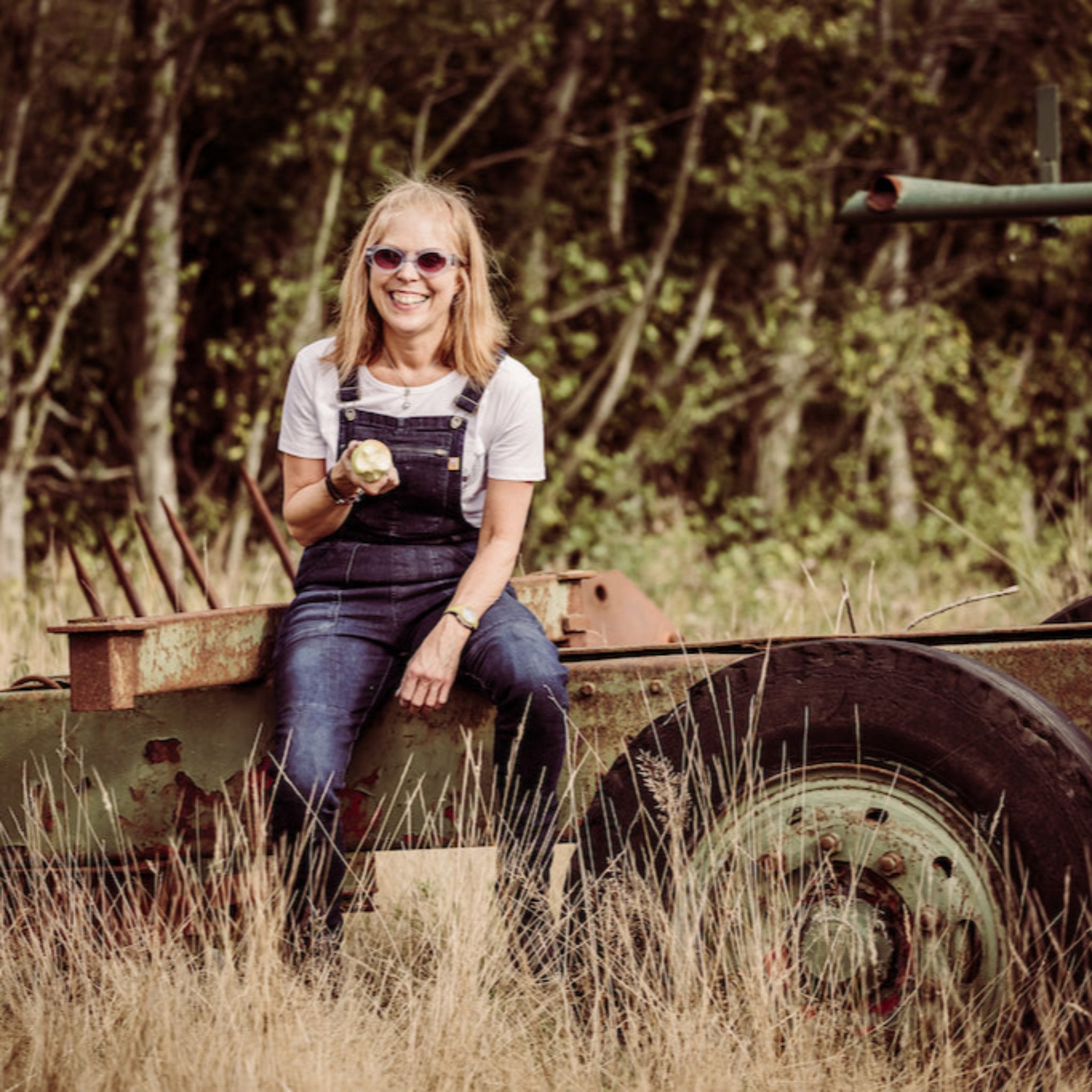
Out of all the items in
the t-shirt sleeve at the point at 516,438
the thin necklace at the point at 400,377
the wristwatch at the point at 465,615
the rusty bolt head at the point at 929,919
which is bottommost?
the rusty bolt head at the point at 929,919

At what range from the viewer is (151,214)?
8.72m

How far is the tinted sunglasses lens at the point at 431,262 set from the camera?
337 centimetres

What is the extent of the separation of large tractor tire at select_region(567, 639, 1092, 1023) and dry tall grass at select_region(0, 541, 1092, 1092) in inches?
2.0

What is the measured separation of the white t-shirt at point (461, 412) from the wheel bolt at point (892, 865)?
109 centimetres

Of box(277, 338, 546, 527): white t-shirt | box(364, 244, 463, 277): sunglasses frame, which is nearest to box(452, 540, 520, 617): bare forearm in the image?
box(277, 338, 546, 527): white t-shirt

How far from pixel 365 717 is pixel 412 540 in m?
0.40

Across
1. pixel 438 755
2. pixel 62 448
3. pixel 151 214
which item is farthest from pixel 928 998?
pixel 62 448

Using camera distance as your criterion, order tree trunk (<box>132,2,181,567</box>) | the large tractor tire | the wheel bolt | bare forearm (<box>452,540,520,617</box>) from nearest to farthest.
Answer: the large tractor tire
the wheel bolt
bare forearm (<box>452,540,520,617</box>)
tree trunk (<box>132,2,181,567</box>)

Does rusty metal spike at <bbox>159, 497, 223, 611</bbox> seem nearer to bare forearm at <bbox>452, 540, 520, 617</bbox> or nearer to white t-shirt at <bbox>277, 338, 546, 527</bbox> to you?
white t-shirt at <bbox>277, 338, 546, 527</bbox>

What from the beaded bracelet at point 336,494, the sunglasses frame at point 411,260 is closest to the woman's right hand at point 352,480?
the beaded bracelet at point 336,494

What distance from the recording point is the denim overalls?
3.02 meters

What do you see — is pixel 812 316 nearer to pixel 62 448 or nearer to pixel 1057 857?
pixel 62 448

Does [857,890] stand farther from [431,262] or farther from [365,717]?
[431,262]

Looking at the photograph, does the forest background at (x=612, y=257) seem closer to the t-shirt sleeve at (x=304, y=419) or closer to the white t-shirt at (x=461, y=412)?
the white t-shirt at (x=461, y=412)
